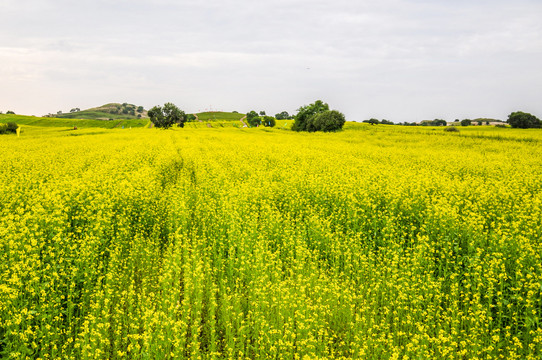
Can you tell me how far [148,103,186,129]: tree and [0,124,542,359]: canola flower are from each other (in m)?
83.3

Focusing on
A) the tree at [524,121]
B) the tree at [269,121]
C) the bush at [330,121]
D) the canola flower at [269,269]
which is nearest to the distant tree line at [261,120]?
the tree at [269,121]

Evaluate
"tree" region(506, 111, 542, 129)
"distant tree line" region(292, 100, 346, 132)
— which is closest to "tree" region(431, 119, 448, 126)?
"tree" region(506, 111, 542, 129)

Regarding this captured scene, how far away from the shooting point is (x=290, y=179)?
14.4 m

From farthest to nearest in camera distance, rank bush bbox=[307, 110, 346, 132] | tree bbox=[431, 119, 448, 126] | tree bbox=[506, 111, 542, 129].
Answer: tree bbox=[431, 119, 448, 126]
bush bbox=[307, 110, 346, 132]
tree bbox=[506, 111, 542, 129]

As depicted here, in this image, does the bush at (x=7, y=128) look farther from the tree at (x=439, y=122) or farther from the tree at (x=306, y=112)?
the tree at (x=439, y=122)

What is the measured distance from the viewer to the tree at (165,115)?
94.7 meters

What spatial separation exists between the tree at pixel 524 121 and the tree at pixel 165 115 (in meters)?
86.2

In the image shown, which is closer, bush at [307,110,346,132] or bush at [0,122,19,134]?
bush at [0,122,19,134]

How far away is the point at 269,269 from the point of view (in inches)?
290

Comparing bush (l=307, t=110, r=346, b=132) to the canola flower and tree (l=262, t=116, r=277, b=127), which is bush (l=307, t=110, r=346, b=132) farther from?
the canola flower

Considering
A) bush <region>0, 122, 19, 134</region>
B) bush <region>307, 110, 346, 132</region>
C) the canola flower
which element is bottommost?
the canola flower

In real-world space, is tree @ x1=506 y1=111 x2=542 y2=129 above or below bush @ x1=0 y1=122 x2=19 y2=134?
above

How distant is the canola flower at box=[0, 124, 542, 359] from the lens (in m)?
5.04

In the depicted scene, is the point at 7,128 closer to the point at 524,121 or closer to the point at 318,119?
the point at 318,119
